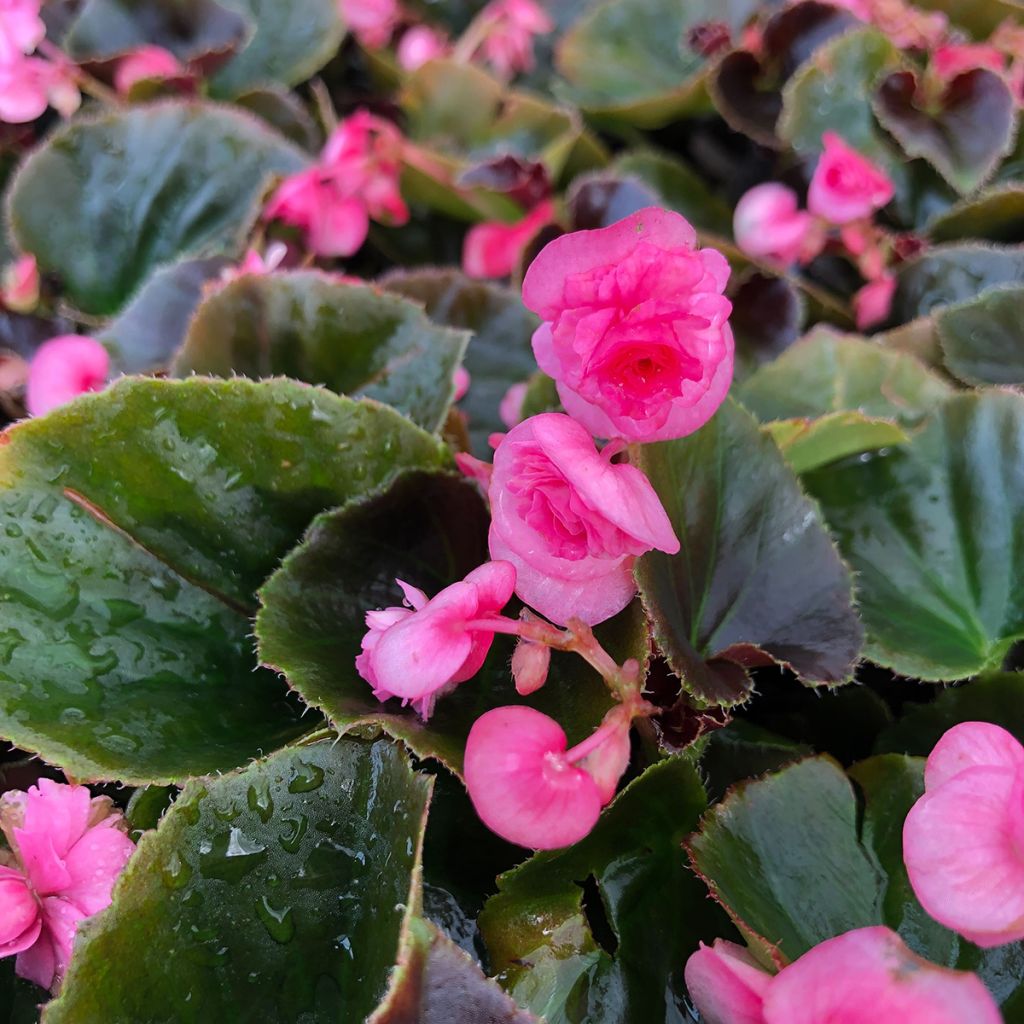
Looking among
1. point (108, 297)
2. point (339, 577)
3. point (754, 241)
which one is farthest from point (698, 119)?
point (339, 577)

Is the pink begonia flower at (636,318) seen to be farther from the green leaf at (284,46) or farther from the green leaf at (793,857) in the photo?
the green leaf at (284,46)

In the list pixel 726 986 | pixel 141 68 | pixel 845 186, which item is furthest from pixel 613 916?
pixel 141 68

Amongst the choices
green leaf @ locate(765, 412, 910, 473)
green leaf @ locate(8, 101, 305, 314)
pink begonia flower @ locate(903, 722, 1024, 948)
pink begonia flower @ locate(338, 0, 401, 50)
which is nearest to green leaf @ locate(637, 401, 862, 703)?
green leaf @ locate(765, 412, 910, 473)

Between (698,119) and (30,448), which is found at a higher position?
(30,448)

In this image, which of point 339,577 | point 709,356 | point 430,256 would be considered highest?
point 709,356

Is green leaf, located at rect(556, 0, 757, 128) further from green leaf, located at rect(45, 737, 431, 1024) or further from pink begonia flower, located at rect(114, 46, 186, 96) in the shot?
green leaf, located at rect(45, 737, 431, 1024)

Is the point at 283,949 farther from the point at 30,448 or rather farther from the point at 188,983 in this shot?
the point at 30,448
